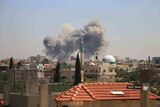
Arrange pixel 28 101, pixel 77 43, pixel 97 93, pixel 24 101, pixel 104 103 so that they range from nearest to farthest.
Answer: pixel 104 103
pixel 97 93
pixel 28 101
pixel 24 101
pixel 77 43

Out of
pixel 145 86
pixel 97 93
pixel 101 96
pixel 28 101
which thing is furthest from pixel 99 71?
pixel 145 86

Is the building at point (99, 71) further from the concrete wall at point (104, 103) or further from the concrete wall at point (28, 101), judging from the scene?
the concrete wall at point (104, 103)

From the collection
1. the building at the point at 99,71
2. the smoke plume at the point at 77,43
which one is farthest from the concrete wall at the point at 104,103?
the smoke plume at the point at 77,43

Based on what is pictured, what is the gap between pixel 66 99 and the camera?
13.6 metres

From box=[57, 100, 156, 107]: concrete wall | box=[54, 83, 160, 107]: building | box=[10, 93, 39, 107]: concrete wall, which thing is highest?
box=[54, 83, 160, 107]: building

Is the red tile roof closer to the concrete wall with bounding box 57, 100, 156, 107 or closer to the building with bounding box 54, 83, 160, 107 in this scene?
the building with bounding box 54, 83, 160, 107

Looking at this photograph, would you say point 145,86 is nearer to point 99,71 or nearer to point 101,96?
point 101,96

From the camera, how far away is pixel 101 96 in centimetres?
1402

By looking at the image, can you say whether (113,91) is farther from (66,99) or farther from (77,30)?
(77,30)

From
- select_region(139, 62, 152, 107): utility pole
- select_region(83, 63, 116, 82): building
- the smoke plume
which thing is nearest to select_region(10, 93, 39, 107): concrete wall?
select_region(139, 62, 152, 107): utility pole

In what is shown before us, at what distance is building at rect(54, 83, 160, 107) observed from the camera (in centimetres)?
1359

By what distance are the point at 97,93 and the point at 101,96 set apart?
0.77ft

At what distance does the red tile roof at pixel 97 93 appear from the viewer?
45.0 ft

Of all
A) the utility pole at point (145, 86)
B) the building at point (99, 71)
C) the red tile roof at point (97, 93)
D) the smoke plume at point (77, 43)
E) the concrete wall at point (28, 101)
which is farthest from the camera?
the smoke plume at point (77, 43)
